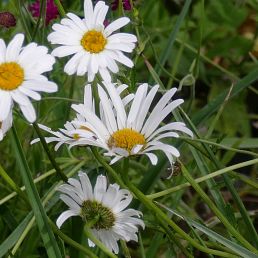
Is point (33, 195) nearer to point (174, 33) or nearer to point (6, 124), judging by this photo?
point (6, 124)

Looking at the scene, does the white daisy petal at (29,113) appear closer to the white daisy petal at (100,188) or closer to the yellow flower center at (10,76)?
the yellow flower center at (10,76)

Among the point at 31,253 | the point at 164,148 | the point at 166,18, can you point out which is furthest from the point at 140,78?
the point at 164,148

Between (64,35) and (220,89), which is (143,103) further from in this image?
(220,89)

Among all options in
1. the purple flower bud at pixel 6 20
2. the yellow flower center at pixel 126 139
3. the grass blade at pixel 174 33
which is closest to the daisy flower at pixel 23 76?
the yellow flower center at pixel 126 139

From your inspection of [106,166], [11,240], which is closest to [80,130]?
[106,166]

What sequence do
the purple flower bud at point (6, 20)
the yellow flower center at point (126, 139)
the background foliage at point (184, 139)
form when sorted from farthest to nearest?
the purple flower bud at point (6, 20), the background foliage at point (184, 139), the yellow flower center at point (126, 139)
